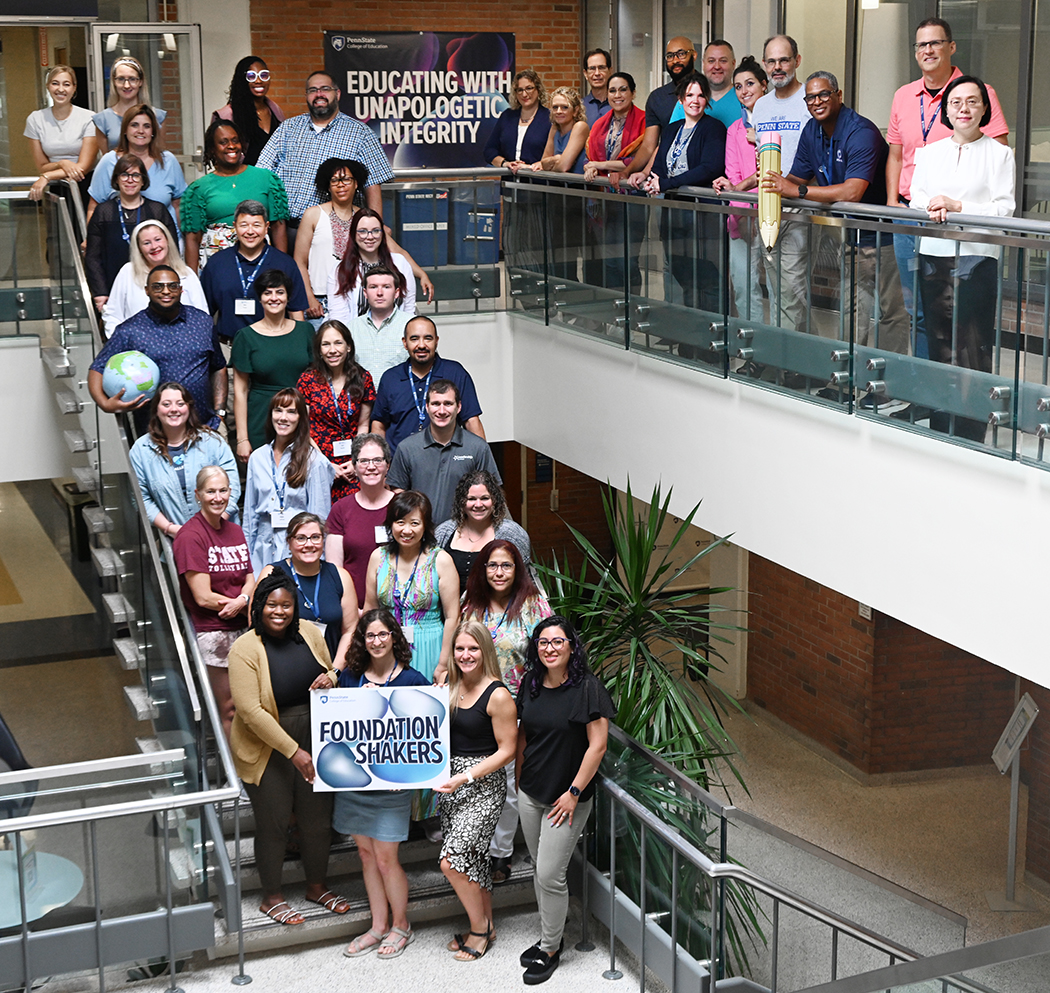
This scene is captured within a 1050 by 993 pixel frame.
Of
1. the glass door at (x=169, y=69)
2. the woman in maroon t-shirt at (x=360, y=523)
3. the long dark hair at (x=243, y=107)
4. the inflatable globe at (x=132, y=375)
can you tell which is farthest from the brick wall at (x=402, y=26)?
the woman in maroon t-shirt at (x=360, y=523)

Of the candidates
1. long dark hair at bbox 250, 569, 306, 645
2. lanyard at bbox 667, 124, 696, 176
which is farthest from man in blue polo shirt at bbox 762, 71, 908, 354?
long dark hair at bbox 250, 569, 306, 645

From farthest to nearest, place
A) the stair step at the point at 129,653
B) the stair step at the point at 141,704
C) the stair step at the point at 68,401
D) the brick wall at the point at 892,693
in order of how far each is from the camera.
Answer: the brick wall at the point at 892,693
the stair step at the point at 68,401
the stair step at the point at 129,653
the stair step at the point at 141,704

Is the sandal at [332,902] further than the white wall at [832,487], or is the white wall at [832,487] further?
the sandal at [332,902]

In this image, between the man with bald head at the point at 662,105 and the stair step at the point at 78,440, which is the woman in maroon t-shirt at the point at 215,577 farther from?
the man with bald head at the point at 662,105

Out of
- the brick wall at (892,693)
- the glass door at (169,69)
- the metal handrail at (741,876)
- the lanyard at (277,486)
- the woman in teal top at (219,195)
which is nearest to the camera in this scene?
the metal handrail at (741,876)

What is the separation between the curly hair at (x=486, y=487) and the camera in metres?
5.89

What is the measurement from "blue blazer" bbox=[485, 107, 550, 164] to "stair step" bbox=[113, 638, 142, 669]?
166 inches

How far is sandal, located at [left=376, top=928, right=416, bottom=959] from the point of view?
221 inches

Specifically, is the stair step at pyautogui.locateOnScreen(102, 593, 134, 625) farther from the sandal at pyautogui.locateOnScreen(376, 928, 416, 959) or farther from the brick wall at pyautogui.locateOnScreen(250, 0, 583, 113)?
the brick wall at pyautogui.locateOnScreen(250, 0, 583, 113)

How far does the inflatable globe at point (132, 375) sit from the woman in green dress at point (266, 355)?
0.41m

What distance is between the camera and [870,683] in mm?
10750

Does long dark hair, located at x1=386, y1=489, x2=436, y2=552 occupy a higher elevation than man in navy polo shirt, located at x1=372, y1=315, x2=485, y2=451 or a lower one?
lower

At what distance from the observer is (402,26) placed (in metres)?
12.9

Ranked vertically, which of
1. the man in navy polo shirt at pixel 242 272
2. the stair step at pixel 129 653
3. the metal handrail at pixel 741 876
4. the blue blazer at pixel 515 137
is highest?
the blue blazer at pixel 515 137
